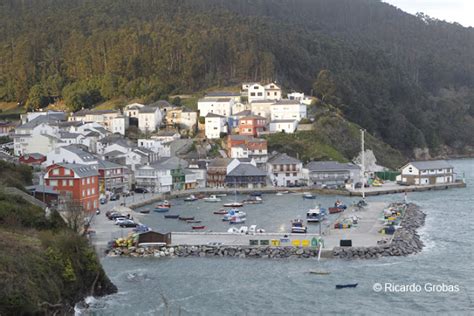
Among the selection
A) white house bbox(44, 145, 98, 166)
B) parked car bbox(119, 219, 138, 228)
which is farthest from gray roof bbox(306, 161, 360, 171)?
parked car bbox(119, 219, 138, 228)

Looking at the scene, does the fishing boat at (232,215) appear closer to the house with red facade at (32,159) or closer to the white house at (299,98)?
the house with red facade at (32,159)

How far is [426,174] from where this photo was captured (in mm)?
34375

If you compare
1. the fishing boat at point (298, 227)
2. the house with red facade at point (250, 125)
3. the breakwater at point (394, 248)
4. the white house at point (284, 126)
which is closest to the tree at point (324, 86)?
the white house at point (284, 126)

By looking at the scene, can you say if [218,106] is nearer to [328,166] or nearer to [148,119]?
[148,119]

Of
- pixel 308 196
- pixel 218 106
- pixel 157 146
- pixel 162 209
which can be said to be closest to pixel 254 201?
pixel 308 196

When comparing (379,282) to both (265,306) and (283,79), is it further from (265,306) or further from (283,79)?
(283,79)

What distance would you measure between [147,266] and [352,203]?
43.1ft

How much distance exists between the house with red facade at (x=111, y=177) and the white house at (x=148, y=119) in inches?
381

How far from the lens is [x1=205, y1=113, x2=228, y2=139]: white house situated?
128 ft

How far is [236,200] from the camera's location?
97.1 feet

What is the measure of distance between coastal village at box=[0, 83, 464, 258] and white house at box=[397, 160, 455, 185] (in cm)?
5

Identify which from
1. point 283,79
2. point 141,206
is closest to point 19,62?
point 283,79

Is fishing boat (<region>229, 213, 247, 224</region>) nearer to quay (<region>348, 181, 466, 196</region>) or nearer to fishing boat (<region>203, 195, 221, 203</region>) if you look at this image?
fishing boat (<region>203, 195, 221, 203</region>)

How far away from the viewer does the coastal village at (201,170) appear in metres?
20.5
